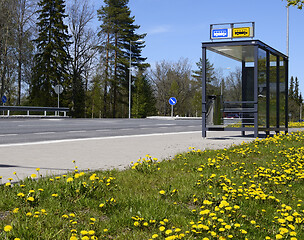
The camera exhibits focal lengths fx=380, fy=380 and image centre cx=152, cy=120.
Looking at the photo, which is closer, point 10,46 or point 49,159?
point 49,159

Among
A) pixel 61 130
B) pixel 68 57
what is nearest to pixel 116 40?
pixel 68 57

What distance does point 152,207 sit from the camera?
4020 millimetres

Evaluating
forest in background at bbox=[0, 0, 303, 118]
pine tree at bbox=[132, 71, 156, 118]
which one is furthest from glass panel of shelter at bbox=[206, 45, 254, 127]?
pine tree at bbox=[132, 71, 156, 118]

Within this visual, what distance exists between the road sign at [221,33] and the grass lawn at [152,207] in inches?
316

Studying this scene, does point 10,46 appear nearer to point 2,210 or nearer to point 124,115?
point 124,115

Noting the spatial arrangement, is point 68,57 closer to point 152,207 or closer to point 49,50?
point 49,50

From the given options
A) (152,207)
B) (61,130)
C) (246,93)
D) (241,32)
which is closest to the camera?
(152,207)

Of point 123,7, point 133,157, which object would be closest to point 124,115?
point 123,7

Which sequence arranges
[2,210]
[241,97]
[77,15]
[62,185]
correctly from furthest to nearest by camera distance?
[77,15] < [241,97] < [62,185] < [2,210]

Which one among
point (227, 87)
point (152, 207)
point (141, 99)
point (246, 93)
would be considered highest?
point (141, 99)

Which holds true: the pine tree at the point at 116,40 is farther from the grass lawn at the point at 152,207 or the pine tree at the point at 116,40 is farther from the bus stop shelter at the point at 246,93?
the grass lawn at the point at 152,207

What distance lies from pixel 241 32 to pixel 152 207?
10.5 metres

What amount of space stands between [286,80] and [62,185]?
14194 mm

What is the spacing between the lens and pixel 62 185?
4578 millimetres
